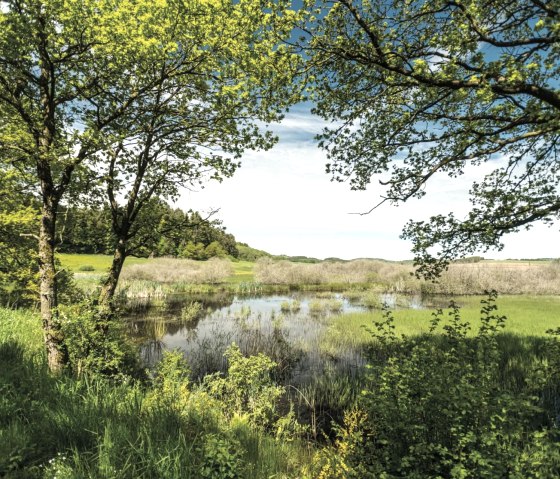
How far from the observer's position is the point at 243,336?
62.5ft

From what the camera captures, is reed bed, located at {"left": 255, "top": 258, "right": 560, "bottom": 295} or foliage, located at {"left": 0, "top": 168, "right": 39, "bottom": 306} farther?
reed bed, located at {"left": 255, "top": 258, "right": 560, "bottom": 295}

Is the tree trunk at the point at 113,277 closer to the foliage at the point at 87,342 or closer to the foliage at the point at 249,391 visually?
the foliage at the point at 87,342

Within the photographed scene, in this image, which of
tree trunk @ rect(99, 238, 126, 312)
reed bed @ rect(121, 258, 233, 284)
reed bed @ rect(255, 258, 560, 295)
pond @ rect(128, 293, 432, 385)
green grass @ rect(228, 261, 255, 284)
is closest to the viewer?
tree trunk @ rect(99, 238, 126, 312)

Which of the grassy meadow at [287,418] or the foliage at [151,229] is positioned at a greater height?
the foliage at [151,229]

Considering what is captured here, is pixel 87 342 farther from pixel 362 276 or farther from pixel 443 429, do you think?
pixel 362 276

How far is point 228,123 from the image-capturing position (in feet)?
32.0

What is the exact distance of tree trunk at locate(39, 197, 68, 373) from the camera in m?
7.91

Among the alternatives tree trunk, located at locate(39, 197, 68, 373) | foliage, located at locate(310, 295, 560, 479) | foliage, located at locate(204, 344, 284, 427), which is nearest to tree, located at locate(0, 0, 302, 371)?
tree trunk, located at locate(39, 197, 68, 373)

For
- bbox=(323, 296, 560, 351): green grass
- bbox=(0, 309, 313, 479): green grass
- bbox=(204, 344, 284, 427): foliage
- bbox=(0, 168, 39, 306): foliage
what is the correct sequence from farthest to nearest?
1. bbox=(323, 296, 560, 351): green grass
2. bbox=(0, 168, 39, 306): foliage
3. bbox=(204, 344, 284, 427): foliage
4. bbox=(0, 309, 313, 479): green grass

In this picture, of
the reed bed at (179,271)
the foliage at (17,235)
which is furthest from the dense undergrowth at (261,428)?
the reed bed at (179,271)

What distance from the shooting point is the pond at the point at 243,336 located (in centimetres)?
1402

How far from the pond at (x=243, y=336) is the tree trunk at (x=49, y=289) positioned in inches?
196

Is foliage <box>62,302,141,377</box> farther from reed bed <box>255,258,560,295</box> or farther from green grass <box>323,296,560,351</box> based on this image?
reed bed <box>255,258,560,295</box>

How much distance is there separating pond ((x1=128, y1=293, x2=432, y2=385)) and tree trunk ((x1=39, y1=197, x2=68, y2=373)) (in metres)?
4.97
